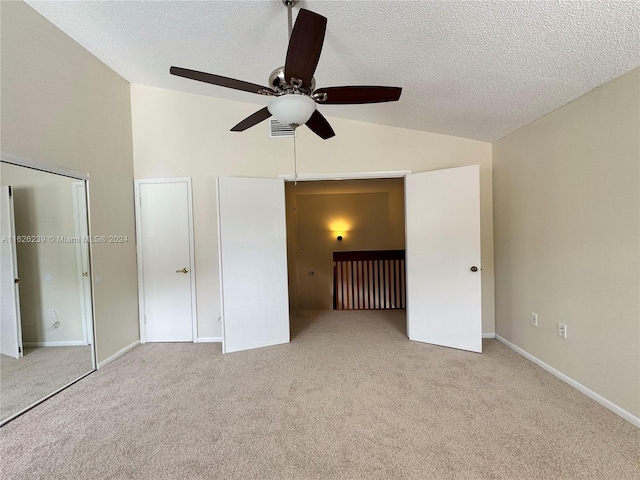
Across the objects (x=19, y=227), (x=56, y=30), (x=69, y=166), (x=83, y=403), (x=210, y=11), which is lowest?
(x=83, y=403)

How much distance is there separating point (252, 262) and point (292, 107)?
81.3 inches

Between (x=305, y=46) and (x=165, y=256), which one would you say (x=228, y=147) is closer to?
(x=165, y=256)

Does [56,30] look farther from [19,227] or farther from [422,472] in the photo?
[422,472]

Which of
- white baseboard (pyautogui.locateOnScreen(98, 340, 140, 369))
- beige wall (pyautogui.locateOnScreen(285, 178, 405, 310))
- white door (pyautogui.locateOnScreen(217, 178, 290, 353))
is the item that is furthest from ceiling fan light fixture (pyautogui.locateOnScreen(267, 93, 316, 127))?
beige wall (pyautogui.locateOnScreen(285, 178, 405, 310))

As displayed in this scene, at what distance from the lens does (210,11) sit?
1864 mm

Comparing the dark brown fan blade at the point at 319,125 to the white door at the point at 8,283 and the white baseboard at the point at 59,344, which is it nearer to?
the white door at the point at 8,283

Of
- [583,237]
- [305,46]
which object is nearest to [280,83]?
[305,46]

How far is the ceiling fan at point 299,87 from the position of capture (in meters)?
1.26

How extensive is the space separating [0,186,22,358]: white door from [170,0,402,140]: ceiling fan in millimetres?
1903

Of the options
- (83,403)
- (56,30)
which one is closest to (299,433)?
(83,403)

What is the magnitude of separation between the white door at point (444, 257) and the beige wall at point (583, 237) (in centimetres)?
43

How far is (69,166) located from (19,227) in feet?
2.24

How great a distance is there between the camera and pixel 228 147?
333 cm

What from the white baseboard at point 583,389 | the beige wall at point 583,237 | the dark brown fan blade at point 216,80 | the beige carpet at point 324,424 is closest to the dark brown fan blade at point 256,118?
the dark brown fan blade at point 216,80
